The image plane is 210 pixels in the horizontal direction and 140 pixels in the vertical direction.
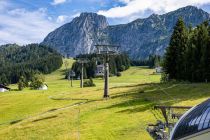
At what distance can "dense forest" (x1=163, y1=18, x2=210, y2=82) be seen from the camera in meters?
97.5

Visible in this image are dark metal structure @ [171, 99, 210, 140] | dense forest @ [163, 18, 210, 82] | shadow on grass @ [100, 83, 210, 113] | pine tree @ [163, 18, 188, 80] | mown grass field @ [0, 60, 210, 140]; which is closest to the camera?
dark metal structure @ [171, 99, 210, 140]

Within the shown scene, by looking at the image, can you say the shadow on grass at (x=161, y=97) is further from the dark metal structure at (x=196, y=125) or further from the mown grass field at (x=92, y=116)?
the dark metal structure at (x=196, y=125)

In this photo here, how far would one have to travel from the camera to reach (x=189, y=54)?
10231 cm

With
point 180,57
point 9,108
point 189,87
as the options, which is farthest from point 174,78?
point 9,108

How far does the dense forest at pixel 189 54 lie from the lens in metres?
97.5

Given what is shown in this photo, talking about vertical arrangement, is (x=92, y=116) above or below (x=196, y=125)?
below

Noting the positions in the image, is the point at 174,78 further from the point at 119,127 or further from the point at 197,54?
the point at 119,127

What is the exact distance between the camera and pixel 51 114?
74.3 metres

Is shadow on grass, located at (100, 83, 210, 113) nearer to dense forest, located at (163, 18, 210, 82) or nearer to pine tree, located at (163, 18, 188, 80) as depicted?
dense forest, located at (163, 18, 210, 82)

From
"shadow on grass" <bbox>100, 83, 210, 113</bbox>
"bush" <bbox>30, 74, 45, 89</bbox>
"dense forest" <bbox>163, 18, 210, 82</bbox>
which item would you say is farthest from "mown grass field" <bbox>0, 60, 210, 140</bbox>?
"bush" <bbox>30, 74, 45, 89</bbox>

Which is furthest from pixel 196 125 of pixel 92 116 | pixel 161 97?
pixel 161 97

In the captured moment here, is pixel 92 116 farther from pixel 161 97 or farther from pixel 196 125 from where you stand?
pixel 196 125

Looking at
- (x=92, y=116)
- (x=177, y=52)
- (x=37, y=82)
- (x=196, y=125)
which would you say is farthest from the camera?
(x=37, y=82)

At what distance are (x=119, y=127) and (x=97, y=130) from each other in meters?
2.89
